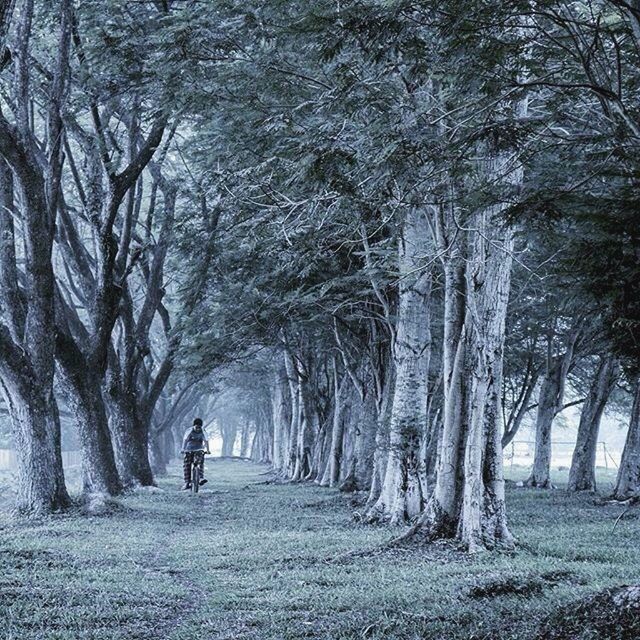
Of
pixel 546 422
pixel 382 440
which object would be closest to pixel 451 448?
pixel 382 440

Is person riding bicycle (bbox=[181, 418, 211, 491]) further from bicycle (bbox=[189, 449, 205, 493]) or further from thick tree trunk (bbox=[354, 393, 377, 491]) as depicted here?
thick tree trunk (bbox=[354, 393, 377, 491])

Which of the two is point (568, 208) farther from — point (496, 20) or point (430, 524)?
point (430, 524)

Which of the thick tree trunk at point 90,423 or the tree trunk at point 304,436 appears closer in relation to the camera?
the thick tree trunk at point 90,423

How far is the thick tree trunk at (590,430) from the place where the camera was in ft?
80.4

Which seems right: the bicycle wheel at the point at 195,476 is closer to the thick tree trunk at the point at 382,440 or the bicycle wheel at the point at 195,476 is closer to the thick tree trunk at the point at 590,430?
the thick tree trunk at the point at 382,440

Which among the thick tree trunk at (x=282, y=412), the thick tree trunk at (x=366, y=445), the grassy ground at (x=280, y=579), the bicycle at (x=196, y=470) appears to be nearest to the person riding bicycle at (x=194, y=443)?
the bicycle at (x=196, y=470)

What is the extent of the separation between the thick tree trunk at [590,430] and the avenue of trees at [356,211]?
0.09 metres

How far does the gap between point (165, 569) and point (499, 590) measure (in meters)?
4.10

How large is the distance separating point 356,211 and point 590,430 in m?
17.5

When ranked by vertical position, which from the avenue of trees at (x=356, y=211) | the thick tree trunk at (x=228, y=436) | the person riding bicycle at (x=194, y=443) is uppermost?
the avenue of trees at (x=356, y=211)

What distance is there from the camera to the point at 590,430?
966 inches

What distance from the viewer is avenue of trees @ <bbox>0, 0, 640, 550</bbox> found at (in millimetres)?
6340

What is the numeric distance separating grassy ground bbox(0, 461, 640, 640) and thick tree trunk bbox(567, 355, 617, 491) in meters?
9.56

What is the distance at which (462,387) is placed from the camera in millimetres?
11477
